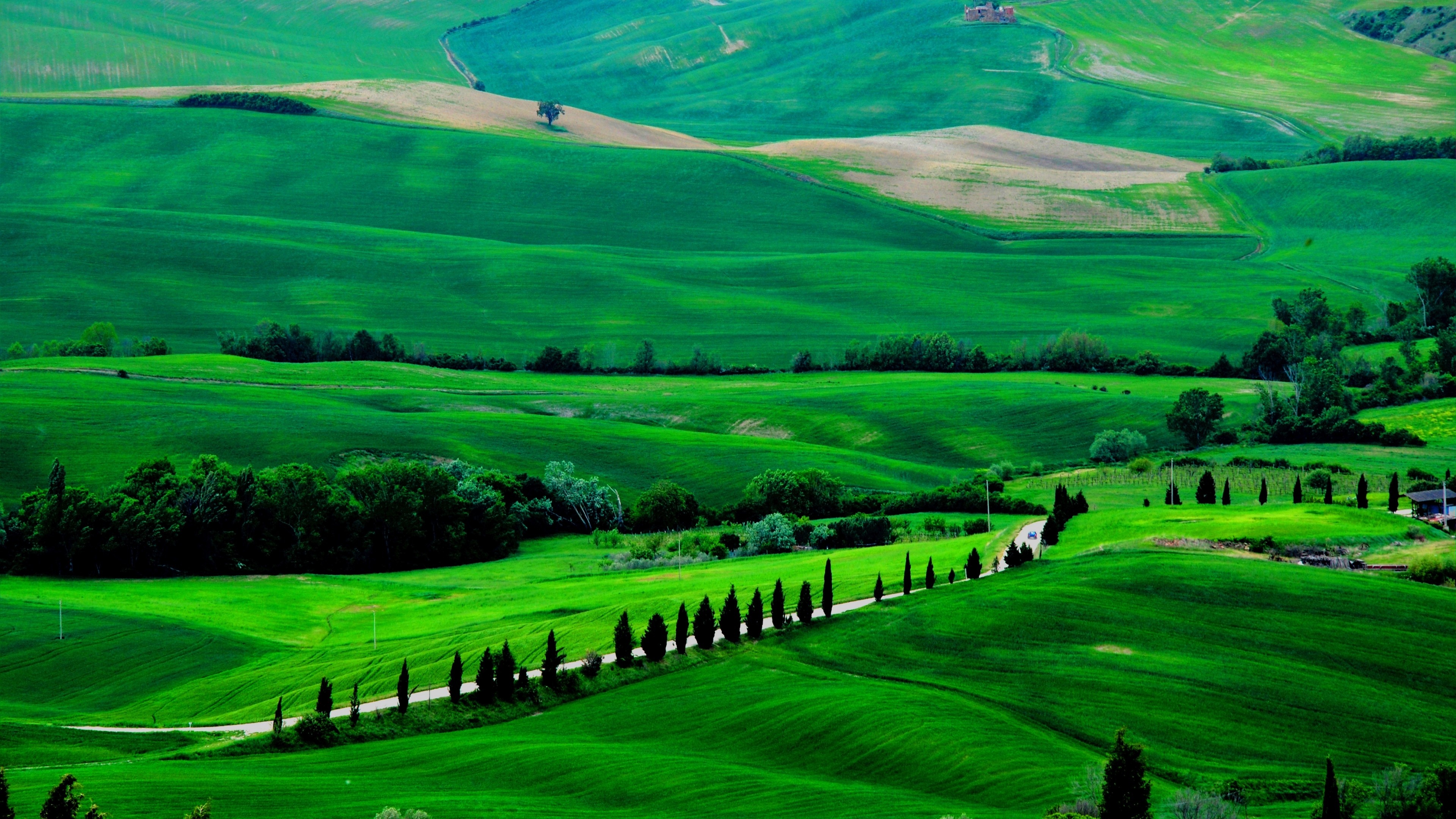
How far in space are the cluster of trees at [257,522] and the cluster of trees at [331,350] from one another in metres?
50.1

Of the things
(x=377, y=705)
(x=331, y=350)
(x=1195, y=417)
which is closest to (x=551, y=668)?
(x=377, y=705)

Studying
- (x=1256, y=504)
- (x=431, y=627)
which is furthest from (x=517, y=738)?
(x=1256, y=504)

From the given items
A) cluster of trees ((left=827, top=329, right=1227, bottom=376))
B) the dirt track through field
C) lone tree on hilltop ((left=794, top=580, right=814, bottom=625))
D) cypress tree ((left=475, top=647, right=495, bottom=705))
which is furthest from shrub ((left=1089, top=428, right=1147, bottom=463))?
cypress tree ((left=475, top=647, right=495, bottom=705))

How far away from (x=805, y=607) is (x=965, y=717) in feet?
47.9

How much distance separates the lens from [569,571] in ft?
328

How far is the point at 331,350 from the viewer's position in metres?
169

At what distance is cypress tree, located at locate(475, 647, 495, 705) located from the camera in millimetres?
62188

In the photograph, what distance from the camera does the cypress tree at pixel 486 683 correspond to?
6219 cm

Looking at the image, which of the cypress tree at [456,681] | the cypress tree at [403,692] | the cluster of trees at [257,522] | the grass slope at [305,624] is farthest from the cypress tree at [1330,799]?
the cluster of trees at [257,522]

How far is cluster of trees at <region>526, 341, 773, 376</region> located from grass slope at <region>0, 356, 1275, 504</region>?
13.8ft

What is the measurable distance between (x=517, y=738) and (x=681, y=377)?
10756 centimetres

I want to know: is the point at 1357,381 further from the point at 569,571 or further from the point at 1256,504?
the point at 569,571

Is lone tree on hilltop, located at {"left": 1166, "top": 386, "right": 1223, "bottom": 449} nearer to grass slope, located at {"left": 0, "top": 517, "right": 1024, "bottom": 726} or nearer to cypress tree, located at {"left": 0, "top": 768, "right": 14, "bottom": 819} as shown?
grass slope, located at {"left": 0, "top": 517, "right": 1024, "bottom": 726}

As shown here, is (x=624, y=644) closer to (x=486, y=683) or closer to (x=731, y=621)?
(x=731, y=621)
